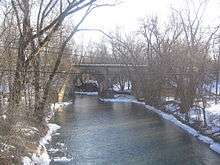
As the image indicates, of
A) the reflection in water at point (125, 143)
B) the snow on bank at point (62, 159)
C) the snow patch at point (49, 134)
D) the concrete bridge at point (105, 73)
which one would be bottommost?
the reflection in water at point (125, 143)

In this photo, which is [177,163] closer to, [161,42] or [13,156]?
[13,156]

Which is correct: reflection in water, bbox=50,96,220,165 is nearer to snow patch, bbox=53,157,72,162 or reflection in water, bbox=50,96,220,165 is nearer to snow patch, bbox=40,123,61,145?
snow patch, bbox=53,157,72,162

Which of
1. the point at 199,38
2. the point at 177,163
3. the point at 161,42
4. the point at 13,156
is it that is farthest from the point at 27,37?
the point at 161,42

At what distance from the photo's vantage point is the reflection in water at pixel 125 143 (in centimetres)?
2375

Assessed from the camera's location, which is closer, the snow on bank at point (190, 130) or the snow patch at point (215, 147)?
the snow patch at point (215, 147)

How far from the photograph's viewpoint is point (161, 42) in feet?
177

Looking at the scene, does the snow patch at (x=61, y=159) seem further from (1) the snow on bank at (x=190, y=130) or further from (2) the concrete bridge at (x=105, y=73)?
(2) the concrete bridge at (x=105, y=73)

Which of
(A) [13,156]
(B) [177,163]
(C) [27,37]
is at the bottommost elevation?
(B) [177,163]

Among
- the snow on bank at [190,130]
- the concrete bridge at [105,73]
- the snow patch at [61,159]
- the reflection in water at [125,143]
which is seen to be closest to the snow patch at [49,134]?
the reflection in water at [125,143]

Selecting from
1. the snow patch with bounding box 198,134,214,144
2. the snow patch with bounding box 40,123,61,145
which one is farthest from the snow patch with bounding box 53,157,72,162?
the snow patch with bounding box 198,134,214,144

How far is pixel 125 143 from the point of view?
95.6 feet

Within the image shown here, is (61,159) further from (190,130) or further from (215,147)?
(190,130)

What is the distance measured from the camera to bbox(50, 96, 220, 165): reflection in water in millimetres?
23750

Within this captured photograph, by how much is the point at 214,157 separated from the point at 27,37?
38.1 ft
